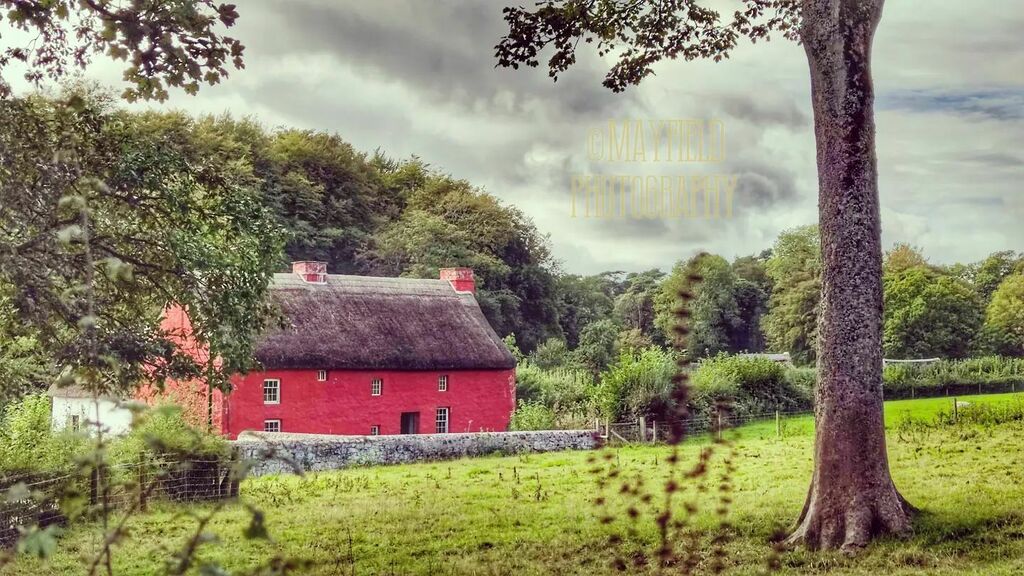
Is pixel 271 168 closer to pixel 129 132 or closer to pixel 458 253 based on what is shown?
pixel 458 253

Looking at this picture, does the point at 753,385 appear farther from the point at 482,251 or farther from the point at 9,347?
the point at 9,347

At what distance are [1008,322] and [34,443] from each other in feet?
193

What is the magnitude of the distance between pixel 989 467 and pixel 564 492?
6.64 metres

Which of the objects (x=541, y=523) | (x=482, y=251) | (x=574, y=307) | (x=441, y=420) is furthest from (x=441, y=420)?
(x=574, y=307)

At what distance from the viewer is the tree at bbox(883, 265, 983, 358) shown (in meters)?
57.3

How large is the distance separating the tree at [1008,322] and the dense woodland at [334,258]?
13 cm

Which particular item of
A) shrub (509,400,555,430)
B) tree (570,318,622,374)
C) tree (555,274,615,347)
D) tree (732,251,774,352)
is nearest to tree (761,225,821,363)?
tree (732,251,774,352)

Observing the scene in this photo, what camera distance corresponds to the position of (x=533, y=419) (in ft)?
102

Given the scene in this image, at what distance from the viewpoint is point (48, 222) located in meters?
11.6

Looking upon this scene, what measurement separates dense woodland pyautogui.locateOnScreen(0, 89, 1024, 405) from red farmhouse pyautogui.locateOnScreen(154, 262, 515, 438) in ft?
13.0

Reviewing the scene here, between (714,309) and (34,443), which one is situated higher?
(714,309)

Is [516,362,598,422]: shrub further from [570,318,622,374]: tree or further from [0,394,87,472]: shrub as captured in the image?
[0,394,87,472]: shrub

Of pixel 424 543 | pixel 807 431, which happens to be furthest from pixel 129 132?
Result: pixel 807 431

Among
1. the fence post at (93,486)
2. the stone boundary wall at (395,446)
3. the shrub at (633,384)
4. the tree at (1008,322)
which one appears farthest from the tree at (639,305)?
the fence post at (93,486)
